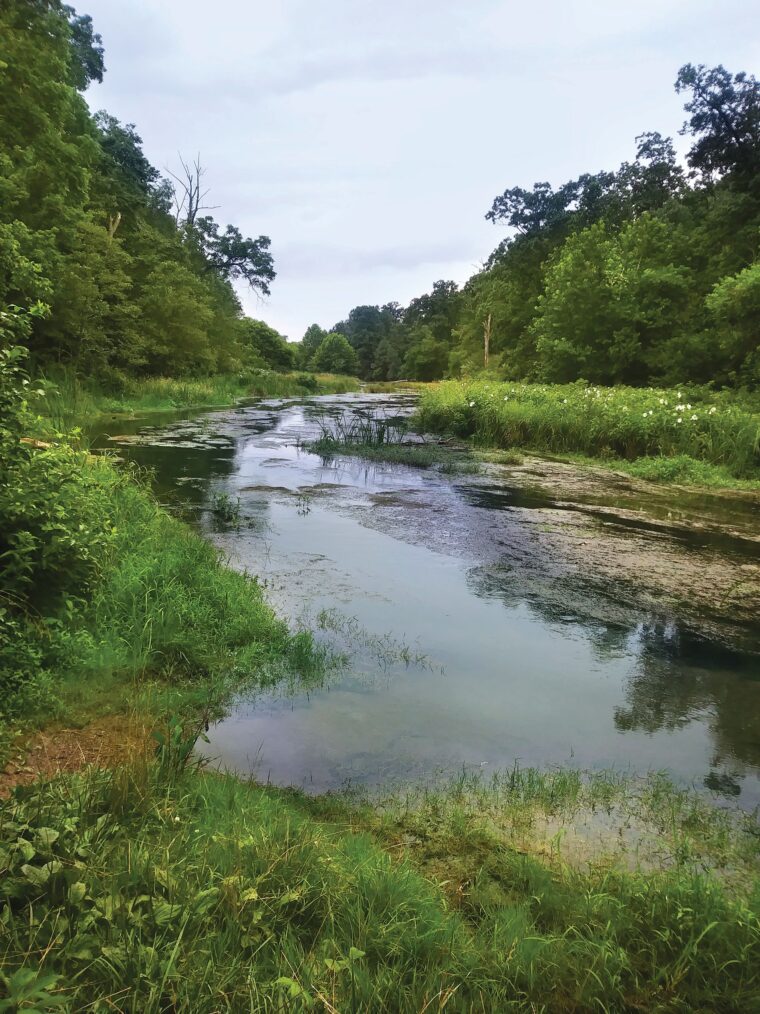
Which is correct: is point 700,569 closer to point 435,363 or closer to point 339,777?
point 339,777

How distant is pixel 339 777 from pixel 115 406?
2001 cm

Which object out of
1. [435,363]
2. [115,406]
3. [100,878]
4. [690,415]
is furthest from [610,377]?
[435,363]

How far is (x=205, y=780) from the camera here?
9.57 feet

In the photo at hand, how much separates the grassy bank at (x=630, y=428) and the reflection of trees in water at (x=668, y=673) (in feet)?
25.6

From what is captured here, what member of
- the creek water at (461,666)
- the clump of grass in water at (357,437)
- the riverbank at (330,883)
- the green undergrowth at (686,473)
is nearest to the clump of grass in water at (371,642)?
the creek water at (461,666)

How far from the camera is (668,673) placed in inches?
192

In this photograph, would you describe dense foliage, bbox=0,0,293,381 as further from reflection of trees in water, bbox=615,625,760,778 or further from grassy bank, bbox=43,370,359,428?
reflection of trees in water, bbox=615,625,760,778

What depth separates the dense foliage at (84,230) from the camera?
14227mm

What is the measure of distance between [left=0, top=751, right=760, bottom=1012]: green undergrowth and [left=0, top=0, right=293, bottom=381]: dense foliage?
2463 mm

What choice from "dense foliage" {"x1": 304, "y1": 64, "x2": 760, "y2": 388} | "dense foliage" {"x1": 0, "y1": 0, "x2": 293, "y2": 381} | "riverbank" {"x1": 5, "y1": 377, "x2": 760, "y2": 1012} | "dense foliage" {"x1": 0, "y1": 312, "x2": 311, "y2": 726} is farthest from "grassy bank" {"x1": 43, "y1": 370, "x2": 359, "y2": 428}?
"dense foliage" {"x1": 304, "y1": 64, "x2": 760, "y2": 388}

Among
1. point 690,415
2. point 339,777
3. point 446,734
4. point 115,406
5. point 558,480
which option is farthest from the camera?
point 115,406

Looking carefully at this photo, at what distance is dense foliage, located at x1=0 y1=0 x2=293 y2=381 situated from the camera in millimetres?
14227

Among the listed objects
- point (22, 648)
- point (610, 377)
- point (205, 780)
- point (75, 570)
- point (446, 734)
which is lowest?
point (446, 734)

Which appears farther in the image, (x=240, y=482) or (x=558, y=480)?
(x=558, y=480)
